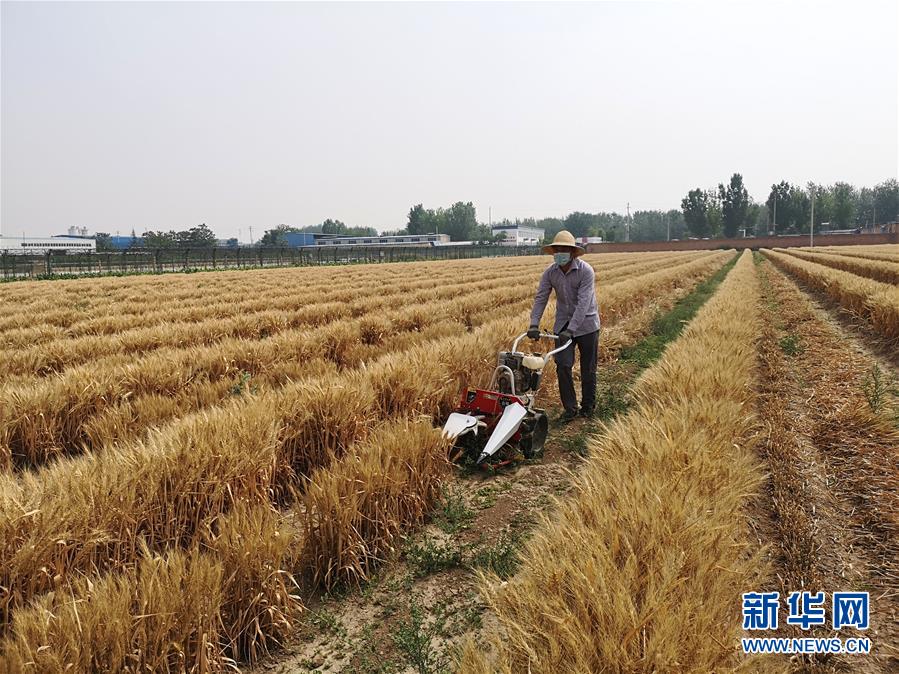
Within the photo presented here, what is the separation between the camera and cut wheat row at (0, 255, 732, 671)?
1849 millimetres

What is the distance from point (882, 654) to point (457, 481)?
292 centimetres

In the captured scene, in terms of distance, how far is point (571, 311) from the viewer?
231 inches

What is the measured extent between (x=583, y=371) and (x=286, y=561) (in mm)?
4217

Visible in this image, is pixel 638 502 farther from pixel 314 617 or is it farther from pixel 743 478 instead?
pixel 314 617

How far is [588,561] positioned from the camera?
2.08m

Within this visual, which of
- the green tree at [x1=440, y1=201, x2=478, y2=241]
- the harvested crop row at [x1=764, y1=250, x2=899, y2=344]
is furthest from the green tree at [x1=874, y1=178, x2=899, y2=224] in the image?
the harvested crop row at [x1=764, y1=250, x2=899, y2=344]

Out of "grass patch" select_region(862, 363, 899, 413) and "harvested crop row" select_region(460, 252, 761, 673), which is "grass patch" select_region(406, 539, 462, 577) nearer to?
"harvested crop row" select_region(460, 252, 761, 673)

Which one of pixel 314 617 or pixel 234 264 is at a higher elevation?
pixel 234 264

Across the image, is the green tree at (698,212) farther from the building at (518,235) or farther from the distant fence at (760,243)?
the building at (518,235)

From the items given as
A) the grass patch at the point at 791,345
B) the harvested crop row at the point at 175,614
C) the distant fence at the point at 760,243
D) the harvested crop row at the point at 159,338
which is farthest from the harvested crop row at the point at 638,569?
the distant fence at the point at 760,243

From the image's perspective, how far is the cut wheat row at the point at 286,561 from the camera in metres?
1.85

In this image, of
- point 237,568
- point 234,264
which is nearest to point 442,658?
point 237,568
